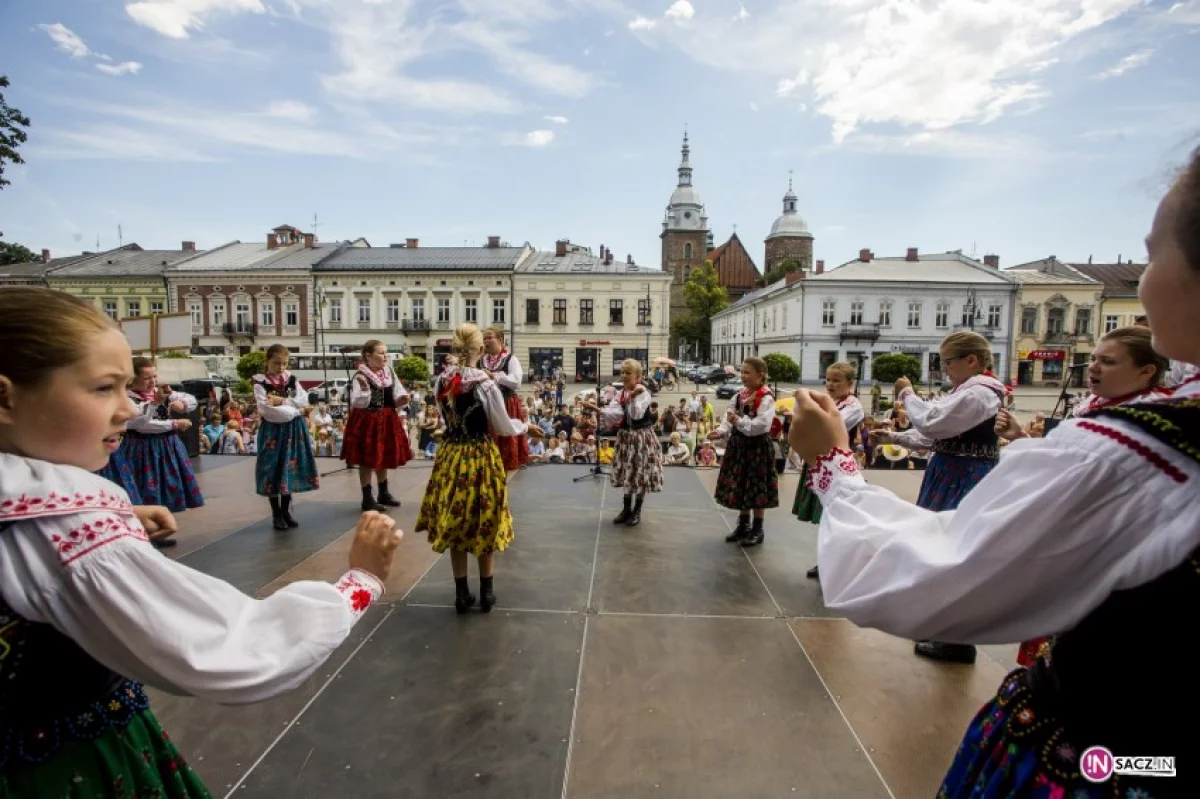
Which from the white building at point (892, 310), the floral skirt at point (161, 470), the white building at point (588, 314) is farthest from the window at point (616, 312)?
the floral skirt at point (161, 470)

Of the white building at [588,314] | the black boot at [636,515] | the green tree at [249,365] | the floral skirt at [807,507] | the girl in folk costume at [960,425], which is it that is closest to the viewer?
the girl in folk costume at [960,425]

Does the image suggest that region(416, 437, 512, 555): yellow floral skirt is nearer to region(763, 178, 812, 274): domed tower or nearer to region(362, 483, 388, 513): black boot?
region(362, 483, 388, 513): black boot

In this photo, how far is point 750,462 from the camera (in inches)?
215

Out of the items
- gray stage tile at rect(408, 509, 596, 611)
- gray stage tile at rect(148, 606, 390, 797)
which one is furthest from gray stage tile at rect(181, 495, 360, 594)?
gray stage tile at rect(148, 606, 390, 797)

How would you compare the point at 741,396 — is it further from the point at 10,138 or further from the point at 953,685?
the point at 10,138

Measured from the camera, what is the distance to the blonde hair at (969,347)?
3.63m

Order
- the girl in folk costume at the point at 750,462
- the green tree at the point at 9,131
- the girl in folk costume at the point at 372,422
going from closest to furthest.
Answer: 1. the girl in folk costume at the point at 750,462
2. the girl in folk costume at the point at 372,422
3. the green tree at the point at 9,131

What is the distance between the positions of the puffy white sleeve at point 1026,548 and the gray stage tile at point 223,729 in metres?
2.23

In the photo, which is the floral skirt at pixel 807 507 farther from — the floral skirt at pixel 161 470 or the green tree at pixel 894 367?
the green tree at pixel 894 367

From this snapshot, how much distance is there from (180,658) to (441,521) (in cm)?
289

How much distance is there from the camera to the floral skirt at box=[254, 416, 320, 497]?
5.80 m

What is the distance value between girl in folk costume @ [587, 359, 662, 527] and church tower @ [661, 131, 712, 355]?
219ft

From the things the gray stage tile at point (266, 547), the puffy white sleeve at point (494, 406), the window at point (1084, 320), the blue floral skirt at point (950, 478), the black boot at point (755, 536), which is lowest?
the gray stage tile at point (266, 547)

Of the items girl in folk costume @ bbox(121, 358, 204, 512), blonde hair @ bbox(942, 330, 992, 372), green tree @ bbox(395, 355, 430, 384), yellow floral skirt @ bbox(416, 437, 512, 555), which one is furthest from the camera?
green tree @ bbox(395, 355, 430, 384)
